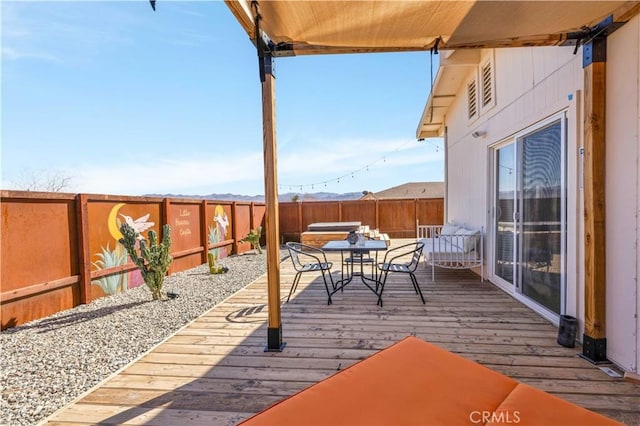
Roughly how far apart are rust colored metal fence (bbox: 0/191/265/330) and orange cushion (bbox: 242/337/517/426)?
12.4 ft

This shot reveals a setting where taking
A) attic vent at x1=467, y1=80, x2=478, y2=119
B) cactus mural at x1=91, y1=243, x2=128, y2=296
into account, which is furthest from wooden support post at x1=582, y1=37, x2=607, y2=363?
cactus mural at x1=91, y1=243, x2=128, y2=296

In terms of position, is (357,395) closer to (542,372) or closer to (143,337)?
(542,372)

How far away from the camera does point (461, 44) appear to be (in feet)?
7.67

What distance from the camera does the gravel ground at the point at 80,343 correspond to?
1.99 m

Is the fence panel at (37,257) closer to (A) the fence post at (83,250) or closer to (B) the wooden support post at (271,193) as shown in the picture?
(A) the fence post at (83,250)

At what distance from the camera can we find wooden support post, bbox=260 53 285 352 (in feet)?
8.08

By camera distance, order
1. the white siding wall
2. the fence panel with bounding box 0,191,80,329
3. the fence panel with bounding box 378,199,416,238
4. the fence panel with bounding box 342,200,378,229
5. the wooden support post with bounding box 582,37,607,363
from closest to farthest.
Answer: the white siding wall → the wooden support post with bounding box 582,37,607,363 → the fence panel with bounding box 0,191,80,329 → the fence panel with bounding box 378,199,416,238 → the fence panel with bounding box 342,200,378,229

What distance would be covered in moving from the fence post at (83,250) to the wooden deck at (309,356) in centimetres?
182

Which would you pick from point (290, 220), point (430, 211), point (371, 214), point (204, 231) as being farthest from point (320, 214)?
point (204, 231)

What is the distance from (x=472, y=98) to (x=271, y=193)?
4.62 m

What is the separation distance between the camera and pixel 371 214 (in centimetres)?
1067

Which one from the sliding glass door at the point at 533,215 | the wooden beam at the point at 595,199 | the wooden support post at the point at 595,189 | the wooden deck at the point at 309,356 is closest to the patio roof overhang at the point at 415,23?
the wooden support post at the point at 595,189

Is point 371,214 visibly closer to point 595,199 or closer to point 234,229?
point 234,229

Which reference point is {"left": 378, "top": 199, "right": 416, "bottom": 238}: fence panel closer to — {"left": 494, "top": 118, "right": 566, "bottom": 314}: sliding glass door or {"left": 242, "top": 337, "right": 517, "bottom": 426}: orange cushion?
{"left": 494, "top": 118, "right": 566, "bottom": 314}: sliding glass door
